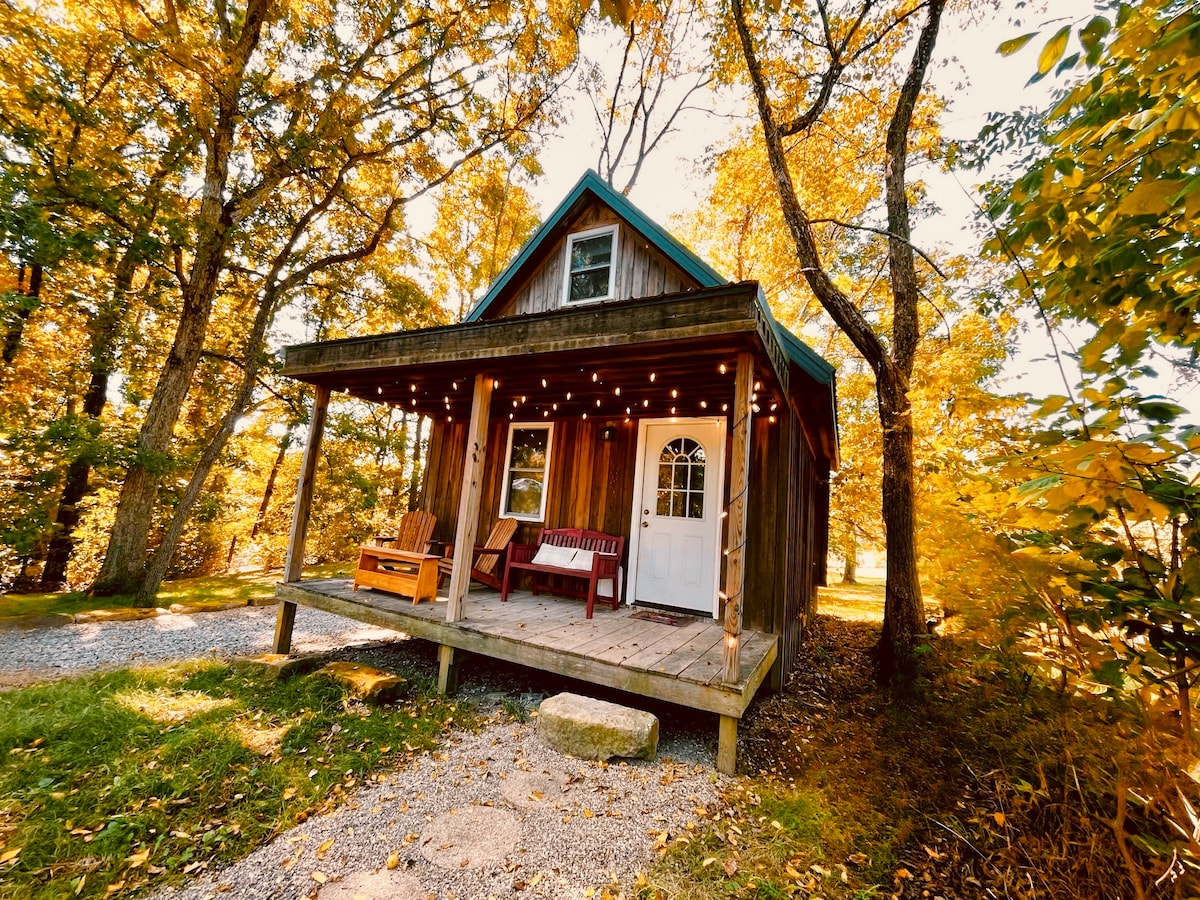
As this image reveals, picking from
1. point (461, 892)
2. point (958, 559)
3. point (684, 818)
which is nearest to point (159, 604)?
point (461, 892)

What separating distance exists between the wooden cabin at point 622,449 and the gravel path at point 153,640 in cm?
86

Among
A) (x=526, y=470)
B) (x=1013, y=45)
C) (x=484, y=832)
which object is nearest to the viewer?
(x=1013, y=45)

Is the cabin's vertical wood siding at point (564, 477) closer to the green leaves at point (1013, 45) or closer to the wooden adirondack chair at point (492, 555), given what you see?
the wooden adirondack chair at point (492, 555)

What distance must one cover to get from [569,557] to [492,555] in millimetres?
1104

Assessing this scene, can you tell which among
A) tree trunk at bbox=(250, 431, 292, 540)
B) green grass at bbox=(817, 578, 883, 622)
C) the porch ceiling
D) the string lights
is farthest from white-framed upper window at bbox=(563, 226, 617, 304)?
tree trunk at bbox=(250, 431, 292, 540)

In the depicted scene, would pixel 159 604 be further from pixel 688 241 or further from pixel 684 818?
pixel 688 241

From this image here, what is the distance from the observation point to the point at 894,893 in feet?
6.87

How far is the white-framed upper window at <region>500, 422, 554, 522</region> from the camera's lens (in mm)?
6262

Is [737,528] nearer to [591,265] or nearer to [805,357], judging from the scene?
[805,357]

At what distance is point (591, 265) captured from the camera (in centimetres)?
629

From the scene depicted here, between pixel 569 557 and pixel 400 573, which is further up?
pixel 569 557

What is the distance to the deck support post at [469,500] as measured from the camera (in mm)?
3863

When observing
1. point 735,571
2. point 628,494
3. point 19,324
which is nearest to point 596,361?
point 735,571

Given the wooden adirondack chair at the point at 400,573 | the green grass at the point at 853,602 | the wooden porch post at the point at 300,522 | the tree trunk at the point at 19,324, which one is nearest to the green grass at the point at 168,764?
the wooden porch post at the point at 300,522
